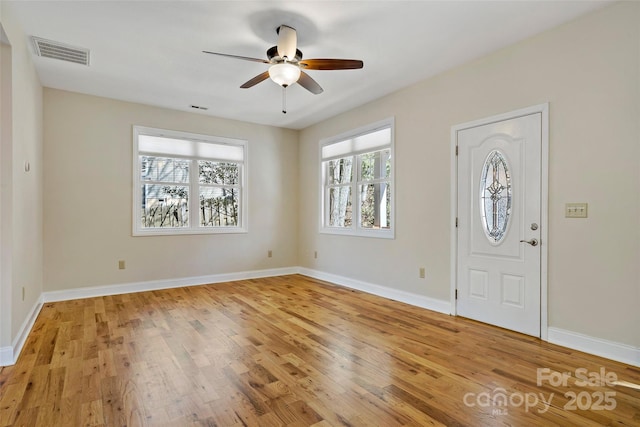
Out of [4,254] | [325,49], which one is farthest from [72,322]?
[325,49]

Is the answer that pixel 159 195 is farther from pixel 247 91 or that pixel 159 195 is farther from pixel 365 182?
pixel 365 182

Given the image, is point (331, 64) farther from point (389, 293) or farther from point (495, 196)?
point (389, 293)

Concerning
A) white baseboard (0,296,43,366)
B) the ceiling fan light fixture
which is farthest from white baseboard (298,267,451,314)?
white baseboard (0,296,43,366)

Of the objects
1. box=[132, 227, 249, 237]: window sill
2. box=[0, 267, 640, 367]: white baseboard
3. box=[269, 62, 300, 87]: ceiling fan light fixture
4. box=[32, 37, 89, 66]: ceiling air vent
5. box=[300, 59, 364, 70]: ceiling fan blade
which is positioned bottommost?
box=[0, 267, 640, 367]: white baseboard

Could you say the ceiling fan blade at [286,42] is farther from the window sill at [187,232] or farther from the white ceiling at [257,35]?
the window sill at [187,232]

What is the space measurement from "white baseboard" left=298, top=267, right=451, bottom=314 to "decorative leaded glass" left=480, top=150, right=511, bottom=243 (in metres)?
1.00

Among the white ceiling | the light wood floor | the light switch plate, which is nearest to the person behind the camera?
the light wood floor

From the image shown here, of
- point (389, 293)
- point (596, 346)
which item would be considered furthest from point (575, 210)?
point (389, 293)

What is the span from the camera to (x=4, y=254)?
2582 mm

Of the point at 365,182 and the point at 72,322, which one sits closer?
the point at 72,322

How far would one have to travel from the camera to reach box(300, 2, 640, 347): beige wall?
257 centimetres

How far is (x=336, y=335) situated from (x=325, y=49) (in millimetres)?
2761

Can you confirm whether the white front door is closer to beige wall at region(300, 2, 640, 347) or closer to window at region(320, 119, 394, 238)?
beige wall at region(300, 2, 640, 347)

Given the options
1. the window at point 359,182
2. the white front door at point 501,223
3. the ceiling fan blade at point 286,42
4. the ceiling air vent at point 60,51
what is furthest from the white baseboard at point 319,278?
the ceiling fan blade at point 286,42
